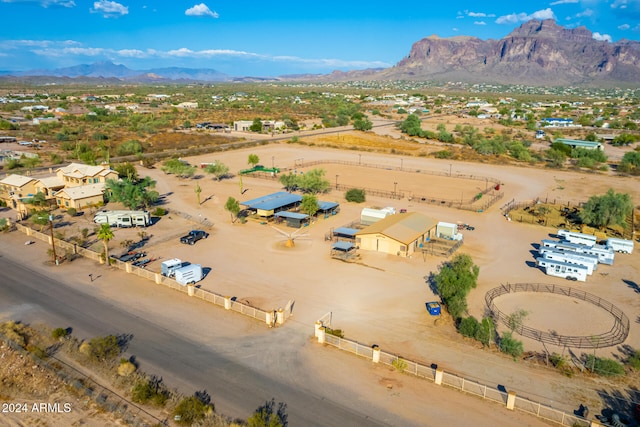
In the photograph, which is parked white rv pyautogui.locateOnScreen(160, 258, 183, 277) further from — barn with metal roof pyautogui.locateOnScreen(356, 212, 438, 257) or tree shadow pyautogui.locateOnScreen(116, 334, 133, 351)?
barn with metal roof pyautogui.locateOnScreen(356, 212, 438, 257)

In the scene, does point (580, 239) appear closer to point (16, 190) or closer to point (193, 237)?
point (193, 237)

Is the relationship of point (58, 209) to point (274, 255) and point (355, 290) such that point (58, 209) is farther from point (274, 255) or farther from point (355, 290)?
point (355, 290)

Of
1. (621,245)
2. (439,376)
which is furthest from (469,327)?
(621,245)

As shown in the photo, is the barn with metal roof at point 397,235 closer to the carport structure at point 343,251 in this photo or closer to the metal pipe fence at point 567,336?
the carport structure at point 343,251

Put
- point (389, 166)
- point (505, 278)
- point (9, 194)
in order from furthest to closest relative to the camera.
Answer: point (389, 166)
point (9, 194)
point (505, 278)

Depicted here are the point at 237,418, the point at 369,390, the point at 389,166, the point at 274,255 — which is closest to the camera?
the point at 237,418

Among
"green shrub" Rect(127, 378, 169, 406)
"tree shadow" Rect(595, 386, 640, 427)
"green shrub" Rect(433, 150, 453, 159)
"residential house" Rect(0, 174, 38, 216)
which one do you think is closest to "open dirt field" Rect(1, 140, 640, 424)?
"tree shadow" Rect(595, 386, 640, 427)

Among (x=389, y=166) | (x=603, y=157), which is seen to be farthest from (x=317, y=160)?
(x=603, y=157)
